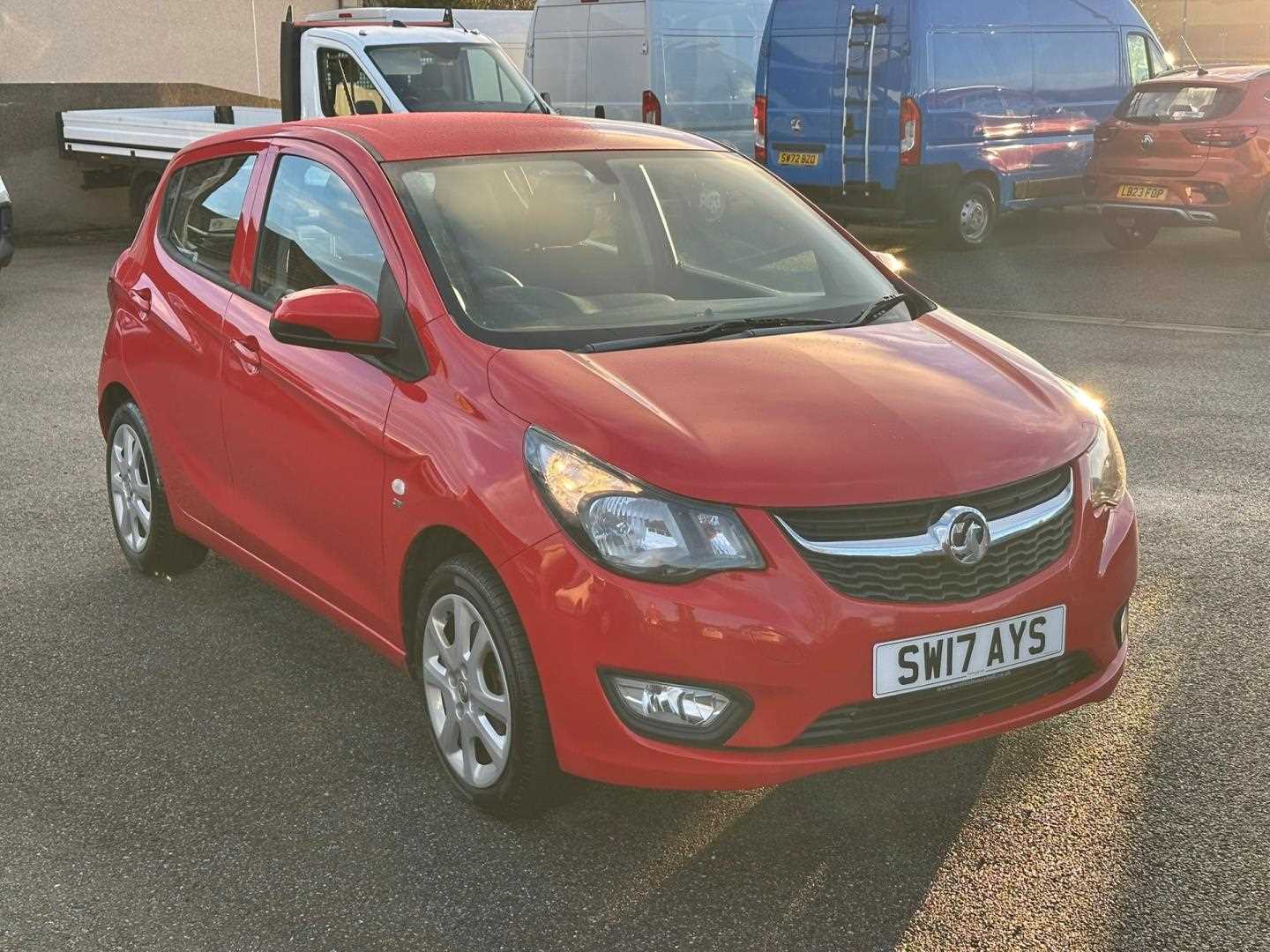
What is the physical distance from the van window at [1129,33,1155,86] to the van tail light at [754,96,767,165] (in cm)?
394

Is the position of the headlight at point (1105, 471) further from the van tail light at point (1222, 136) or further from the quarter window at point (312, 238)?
the van tail light at point (1222, 136)

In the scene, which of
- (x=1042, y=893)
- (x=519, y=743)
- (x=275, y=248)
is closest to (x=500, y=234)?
(x=275, y=248)

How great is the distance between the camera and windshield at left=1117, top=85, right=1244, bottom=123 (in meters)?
13.9

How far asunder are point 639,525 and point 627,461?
0.15m

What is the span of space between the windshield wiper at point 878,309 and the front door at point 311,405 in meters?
1.24

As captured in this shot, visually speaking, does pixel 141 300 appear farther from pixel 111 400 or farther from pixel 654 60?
pixel 654 60

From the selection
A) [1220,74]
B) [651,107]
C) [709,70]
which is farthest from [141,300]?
Answer: [709,70]

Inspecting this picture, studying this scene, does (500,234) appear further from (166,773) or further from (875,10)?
(875,10)

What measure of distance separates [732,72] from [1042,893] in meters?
14.6

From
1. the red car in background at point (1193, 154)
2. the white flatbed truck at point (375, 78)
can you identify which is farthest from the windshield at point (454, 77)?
the red car in background at point (1193, 154)

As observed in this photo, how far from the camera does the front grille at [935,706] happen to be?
3379 mm

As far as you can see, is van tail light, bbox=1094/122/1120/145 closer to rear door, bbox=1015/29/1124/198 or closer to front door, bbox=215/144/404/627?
rear door, bbox=1015/29/1124/198

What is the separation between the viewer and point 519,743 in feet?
11.9

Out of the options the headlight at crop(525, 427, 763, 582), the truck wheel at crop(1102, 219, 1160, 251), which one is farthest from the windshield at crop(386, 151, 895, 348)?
the truck wheel at crop(1102, 219, 1160, 251)
